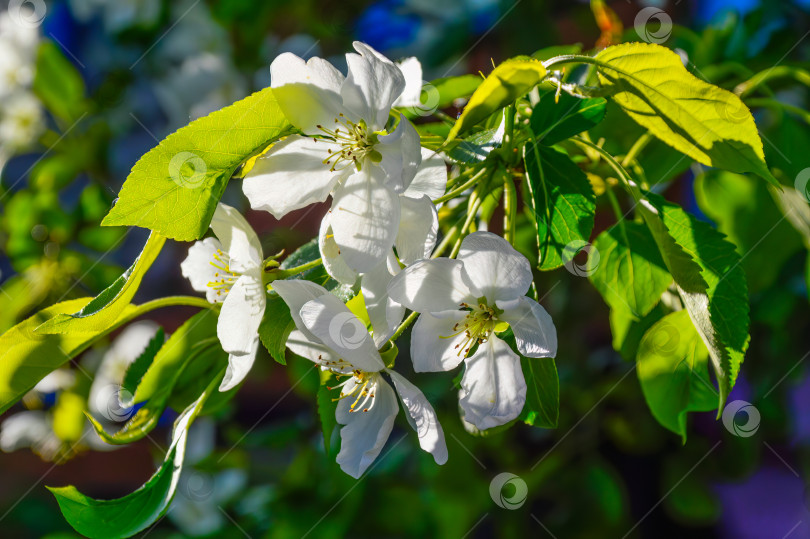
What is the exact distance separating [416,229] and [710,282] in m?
0.19

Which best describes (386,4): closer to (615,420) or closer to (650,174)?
(650,174)

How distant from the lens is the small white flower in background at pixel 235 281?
1.48 feet

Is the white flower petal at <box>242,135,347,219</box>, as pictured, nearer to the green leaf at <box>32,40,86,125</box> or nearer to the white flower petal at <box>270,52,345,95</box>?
the white flower petal at <box>270,52,345,95</box>

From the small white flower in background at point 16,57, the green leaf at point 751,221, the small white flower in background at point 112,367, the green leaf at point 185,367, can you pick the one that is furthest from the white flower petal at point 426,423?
the small white flower in background at point 16,57

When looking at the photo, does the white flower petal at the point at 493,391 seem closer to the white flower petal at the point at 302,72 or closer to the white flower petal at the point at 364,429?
the white flower petal at the point at 364,429

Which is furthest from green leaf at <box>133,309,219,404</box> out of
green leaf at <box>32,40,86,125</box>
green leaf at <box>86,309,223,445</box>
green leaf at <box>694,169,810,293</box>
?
green leaf at <box>32,40,86,125</box>

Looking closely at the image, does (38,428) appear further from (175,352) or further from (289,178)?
(289,178)

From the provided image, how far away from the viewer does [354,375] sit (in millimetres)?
465

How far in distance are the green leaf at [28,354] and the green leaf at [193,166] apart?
5.3 inches

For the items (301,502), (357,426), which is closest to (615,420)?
(301,502)

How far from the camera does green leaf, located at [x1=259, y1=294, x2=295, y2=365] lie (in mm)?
436

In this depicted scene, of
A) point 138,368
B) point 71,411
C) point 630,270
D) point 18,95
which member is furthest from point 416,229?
point 18,95

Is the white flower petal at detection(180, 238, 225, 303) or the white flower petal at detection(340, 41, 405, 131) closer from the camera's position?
the white flower petal at detection(340, 41, 405, 131)

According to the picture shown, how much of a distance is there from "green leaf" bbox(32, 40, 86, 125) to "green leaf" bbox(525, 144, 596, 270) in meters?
1.06
